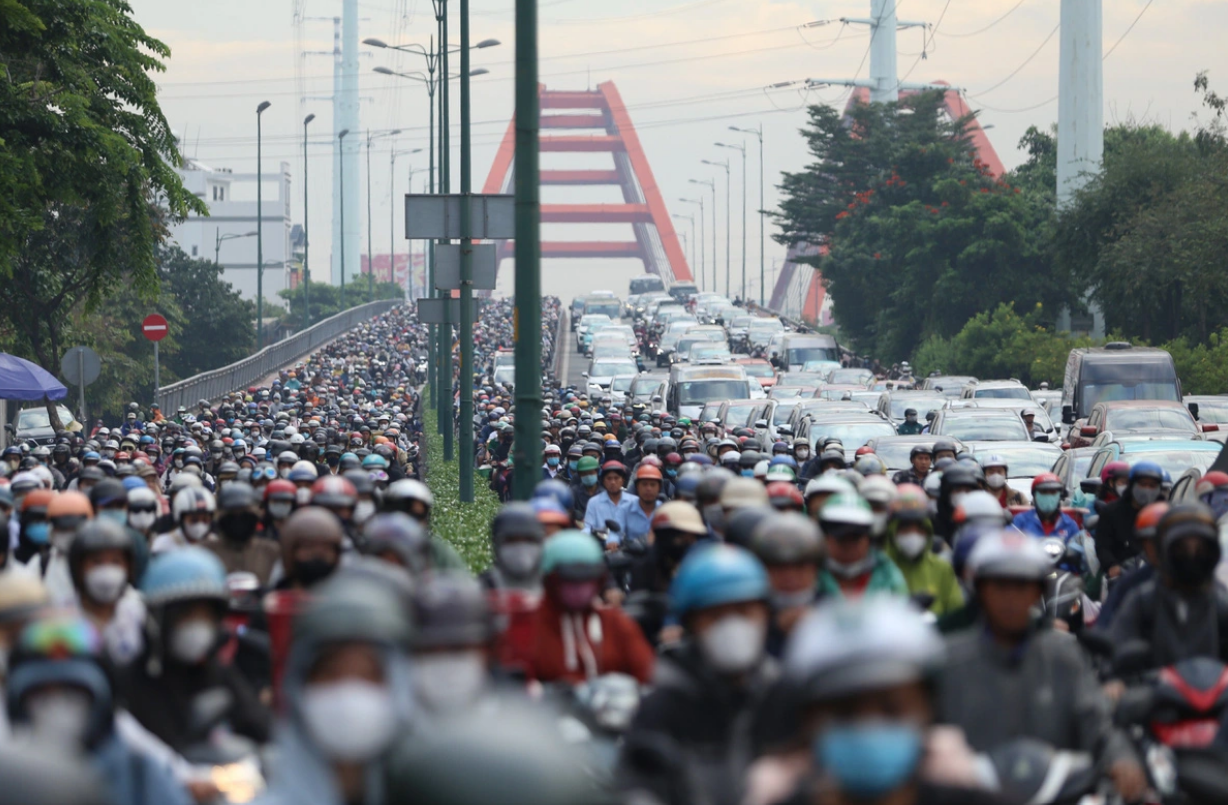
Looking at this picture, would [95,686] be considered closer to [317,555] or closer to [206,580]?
[206,580]

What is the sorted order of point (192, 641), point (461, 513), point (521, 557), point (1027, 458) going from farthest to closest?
point (461, 513) → point (1027, 458) → point (521, 557) → point (192, 641)

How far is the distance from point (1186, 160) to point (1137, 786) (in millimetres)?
46447

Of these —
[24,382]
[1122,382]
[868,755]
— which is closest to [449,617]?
[868,755]

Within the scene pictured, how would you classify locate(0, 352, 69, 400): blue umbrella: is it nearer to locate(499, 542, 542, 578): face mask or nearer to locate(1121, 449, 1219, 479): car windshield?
locate(1121, 449, 1219, 479): car windshield

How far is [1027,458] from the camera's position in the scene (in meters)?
19.8

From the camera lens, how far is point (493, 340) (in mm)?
77938

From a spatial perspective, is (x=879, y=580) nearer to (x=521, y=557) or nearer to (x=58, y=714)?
(x=521, y=557)

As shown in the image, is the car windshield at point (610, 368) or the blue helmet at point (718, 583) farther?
the car windshield at point (610, 368)

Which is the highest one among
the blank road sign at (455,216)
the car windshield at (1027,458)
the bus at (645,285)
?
the bus at (645,285)

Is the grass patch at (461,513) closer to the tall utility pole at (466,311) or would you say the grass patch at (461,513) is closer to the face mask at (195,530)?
the tall utility pole at (466,311)

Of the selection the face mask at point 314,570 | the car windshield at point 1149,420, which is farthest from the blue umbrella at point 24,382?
the face mask at point 314,570

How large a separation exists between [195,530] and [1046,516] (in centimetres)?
502

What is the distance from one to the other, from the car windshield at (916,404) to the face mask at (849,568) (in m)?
23.7

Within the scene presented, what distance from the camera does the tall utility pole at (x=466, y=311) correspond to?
23.8 metres
